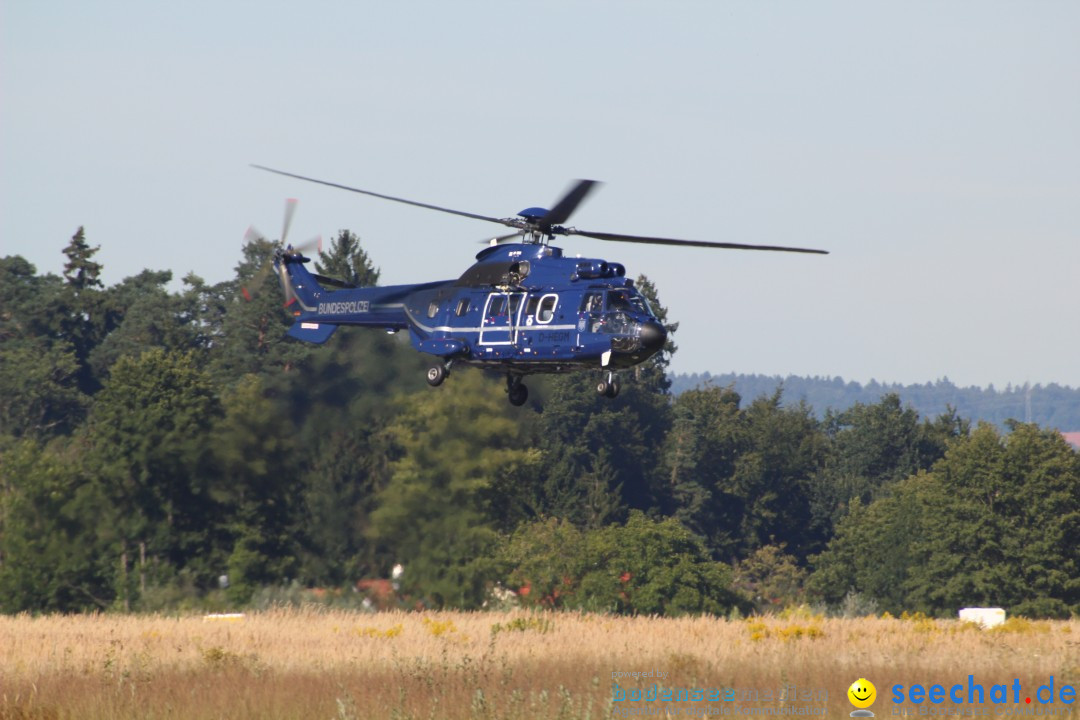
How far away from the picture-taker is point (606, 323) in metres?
29.9

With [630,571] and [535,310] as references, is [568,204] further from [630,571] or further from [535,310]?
[630,571]

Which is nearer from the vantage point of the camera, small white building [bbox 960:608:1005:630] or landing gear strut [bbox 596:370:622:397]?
landing gear strut [bbox 596:370:622:397]

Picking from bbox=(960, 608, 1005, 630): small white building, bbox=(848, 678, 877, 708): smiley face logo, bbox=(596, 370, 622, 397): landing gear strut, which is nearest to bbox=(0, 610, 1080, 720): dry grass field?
bbox=(848, 678, 877, 708): smiley face logo

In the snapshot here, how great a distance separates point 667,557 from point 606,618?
32.6 m

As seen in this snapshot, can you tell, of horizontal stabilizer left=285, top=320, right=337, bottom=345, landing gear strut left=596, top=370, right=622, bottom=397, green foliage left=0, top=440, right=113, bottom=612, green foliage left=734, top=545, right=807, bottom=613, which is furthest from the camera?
green foliage left=734, top=545, right=807, bottom=613

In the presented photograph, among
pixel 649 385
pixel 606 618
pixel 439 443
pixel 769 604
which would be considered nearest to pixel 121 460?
pixel 439 443

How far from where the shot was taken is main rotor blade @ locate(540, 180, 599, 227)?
30.4 m

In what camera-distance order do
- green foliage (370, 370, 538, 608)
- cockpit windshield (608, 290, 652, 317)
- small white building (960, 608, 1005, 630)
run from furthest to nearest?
green foliage (370, 370, 538, 608), small white building (960, 608, 1005, 630), cockpit windshield (608, 290, 652, 317)

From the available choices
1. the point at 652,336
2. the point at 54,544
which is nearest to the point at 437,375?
the point at 652,336

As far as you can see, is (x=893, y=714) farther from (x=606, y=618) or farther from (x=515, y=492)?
(x=515, y=492)

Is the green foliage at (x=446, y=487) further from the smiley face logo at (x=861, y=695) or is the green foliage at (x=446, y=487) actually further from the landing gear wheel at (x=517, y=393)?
the smiley face logo at (x=861, y=695)

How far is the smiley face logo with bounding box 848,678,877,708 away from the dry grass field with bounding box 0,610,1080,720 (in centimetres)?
23

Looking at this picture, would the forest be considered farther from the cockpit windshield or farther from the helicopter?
the cockpit windshield

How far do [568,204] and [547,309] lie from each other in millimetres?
2343
